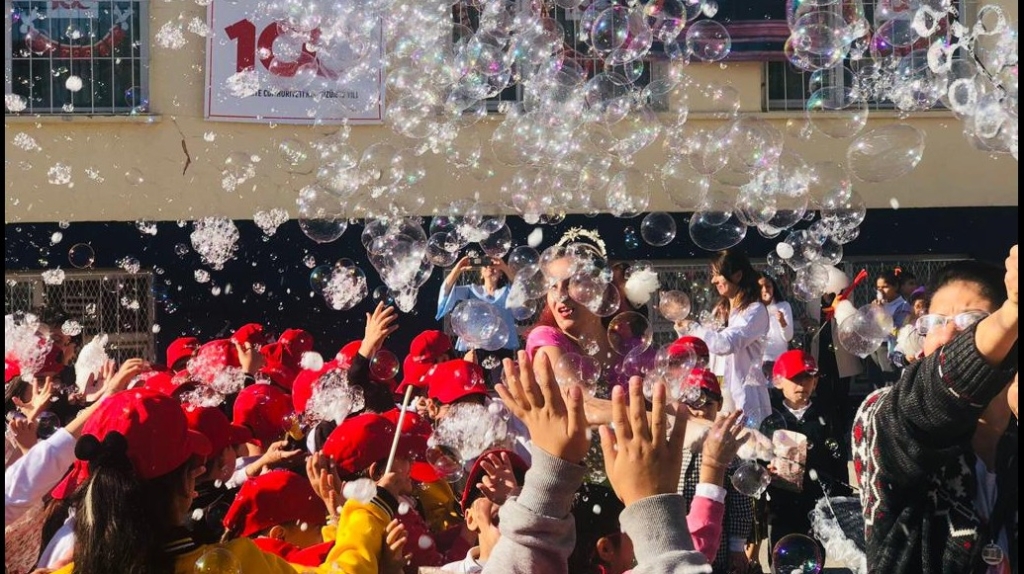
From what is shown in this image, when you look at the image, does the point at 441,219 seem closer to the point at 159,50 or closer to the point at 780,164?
the point at 780,164

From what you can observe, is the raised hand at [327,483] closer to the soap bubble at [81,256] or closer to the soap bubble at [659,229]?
the soap bubble at [659,229]

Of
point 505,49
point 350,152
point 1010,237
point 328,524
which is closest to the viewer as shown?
point 328,524

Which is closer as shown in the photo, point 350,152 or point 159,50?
point 350,152

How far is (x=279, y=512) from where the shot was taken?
3.39 meters

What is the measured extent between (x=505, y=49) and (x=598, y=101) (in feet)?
2.22

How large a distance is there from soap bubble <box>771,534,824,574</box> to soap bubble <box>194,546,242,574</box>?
190 centimetres

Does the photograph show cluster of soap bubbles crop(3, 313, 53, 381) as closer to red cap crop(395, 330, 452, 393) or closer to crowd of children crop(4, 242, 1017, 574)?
crowd of children crop(4, 242, 1017, 574)

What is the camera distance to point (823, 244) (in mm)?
6270

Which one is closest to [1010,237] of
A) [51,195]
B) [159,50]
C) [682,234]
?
[682,234]

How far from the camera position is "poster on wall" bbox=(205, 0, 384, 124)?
10.2 metres

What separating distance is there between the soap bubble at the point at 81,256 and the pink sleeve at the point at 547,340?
23.8 feet

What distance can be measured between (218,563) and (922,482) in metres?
1.46

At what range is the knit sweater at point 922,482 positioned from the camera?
2256 mm

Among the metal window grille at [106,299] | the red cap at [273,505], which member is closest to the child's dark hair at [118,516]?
the red cap at [273,505]
